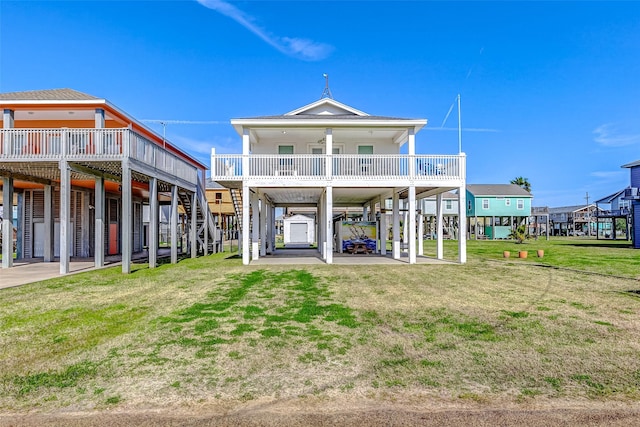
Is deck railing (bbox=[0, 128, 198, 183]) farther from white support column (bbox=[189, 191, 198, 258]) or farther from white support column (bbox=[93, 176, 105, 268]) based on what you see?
white support column (bbox=[189, 191, 198, 258])

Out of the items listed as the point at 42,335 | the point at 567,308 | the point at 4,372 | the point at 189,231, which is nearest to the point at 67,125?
the point at 189,231

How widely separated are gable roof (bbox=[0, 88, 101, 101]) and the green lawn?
29.9 ft

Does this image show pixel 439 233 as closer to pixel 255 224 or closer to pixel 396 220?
pixel 396 220

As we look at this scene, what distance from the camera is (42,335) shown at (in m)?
5.73

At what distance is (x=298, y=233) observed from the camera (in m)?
36.8

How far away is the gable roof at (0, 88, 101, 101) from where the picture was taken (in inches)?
594

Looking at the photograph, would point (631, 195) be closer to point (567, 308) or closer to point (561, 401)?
point (567, 308)

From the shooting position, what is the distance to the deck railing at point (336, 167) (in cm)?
1580

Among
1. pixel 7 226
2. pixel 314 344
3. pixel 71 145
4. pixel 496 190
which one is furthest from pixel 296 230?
pixel 314 344

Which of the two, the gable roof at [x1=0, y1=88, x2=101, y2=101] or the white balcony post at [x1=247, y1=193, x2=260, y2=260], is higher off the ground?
the gable roof at [x1=0, y1=88, x2=101, y2=101]

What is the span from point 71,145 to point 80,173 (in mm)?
1343

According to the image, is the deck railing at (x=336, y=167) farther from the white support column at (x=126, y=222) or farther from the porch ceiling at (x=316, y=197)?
the white support column at (x=126, y=222)

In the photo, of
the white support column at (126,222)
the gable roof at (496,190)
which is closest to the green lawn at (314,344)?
the white support column at (126,222)

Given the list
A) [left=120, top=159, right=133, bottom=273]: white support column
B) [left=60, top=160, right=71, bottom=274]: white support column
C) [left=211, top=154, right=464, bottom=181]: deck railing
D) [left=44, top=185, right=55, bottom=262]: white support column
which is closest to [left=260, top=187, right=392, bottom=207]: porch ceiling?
[left=211, top=154, right=464, bottom=181]: deck railing
